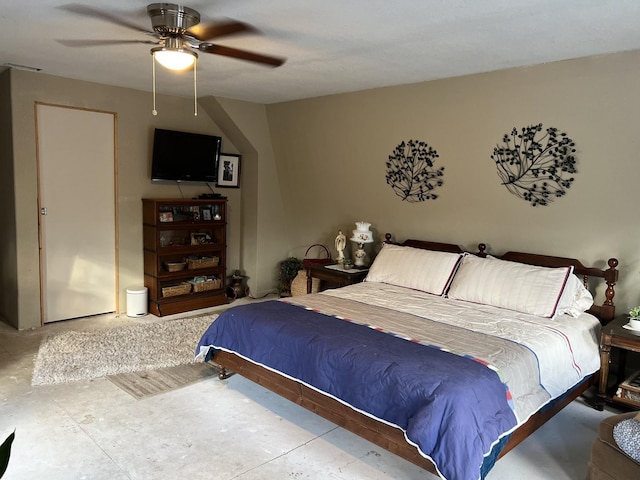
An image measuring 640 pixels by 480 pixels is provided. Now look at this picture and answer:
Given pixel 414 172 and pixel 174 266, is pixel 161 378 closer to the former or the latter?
pixel 174 266

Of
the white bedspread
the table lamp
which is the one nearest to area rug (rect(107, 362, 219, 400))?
the white bedspread

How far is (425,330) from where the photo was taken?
9.78 ft

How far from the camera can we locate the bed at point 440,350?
7.24 ft

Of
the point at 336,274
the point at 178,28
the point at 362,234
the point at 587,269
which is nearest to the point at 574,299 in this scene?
the point at 587,269

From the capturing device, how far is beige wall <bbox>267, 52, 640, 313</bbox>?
3.35m

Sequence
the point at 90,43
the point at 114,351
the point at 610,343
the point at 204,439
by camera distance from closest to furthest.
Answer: the point at 204,439 < the point at 610,343 < the point at 90,43 < the point at 114,351

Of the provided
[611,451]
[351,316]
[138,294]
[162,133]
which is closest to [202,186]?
[162,133]

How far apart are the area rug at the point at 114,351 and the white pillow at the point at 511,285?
2.31 m

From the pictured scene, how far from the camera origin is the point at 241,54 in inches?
129

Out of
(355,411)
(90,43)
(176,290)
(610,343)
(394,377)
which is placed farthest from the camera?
(176,290)

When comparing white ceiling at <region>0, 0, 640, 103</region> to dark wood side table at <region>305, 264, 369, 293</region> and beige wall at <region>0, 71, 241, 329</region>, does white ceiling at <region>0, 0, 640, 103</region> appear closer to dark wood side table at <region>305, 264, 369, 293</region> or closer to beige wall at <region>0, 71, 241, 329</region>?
beige wall at <region>0, 71, 241, 329</region>

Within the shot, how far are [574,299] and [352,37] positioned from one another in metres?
2.39

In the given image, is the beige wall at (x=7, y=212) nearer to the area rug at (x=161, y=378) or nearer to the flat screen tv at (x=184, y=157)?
the flat screen tv at (x=184, y=157)

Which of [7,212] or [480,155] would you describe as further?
[7,212]
